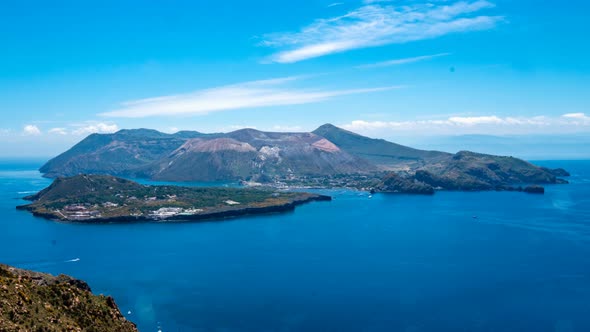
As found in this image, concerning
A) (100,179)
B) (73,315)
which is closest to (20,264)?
(73,315)

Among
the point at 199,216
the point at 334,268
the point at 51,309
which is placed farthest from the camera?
the point at 199,216

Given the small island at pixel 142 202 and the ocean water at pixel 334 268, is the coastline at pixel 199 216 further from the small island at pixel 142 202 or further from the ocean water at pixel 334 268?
the ocean water at pixel 334 268

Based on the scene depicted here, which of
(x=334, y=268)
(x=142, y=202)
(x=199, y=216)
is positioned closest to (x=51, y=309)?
(x=334, y=268)

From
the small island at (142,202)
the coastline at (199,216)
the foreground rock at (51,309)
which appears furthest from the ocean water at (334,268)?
the foreground rock at (51,309)

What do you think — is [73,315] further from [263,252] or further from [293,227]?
[293,227]

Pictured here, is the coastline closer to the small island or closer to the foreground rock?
the small island

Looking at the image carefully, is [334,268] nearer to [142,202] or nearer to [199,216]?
[199,216]

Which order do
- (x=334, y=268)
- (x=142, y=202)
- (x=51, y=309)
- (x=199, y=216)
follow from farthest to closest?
(x=142, y=202), (x=199, y=216), (x=334, y=268), (x=51, y=309)
